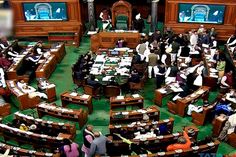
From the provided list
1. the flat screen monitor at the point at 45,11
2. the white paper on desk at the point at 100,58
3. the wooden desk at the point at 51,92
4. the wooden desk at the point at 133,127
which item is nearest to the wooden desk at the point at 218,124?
the wooden desk at the point at 133,127

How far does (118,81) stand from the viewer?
13508mm

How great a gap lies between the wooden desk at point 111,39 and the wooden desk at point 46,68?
241 centimetres

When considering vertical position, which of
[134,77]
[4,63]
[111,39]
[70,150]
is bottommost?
[70,150]

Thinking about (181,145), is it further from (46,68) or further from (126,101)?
(46,68)

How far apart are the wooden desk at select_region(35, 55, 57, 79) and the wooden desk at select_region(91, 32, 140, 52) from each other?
2.41 metres

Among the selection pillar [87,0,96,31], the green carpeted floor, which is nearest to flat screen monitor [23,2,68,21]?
pillar [87,0,96,31]

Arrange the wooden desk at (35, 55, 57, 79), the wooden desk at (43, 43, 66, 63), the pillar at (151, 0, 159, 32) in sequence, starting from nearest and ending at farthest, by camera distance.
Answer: the wooden desk at (35, 55, 57, 79) < the wooden desk at (43, 43, 66, 63) < the pillar at (151, 0, 159, 32)

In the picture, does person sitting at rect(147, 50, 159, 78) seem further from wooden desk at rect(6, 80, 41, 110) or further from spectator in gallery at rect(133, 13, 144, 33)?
wooden desk at rect(6, 80, 41, 110)

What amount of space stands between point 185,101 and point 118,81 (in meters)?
2.89

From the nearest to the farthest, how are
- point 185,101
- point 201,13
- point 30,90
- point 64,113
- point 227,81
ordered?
1. point 64,113
2. point 185,101
3. point 227,81
4. point 30,90
5. point 201,13

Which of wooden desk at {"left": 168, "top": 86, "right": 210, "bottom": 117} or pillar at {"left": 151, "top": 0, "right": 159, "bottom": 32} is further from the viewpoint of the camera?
pillar at {"left": 151, "top": 0, "right": 159, "bottom": 32}

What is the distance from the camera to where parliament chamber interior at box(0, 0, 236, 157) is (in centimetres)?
1030

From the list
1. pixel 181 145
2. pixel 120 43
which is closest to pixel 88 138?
pixel 181 145

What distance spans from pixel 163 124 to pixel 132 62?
4.61 metres
